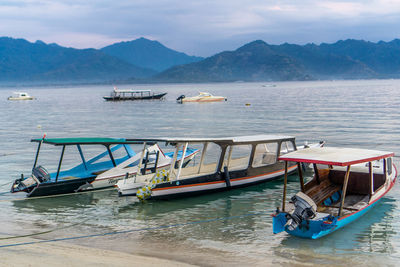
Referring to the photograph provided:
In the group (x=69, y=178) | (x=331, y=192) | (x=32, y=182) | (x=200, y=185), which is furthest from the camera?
(x=69, y=178)

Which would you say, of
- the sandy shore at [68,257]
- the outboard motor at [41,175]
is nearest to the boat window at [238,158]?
the outboard motor at [41,175]

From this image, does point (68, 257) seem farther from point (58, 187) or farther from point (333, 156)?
point (333, 156)

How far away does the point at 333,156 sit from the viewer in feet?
47.4

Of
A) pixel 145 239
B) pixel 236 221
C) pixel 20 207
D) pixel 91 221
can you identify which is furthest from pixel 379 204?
pixel 20 207

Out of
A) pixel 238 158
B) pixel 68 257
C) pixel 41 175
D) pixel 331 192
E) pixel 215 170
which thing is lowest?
pixel 68 257

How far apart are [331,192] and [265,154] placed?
17.5 feet

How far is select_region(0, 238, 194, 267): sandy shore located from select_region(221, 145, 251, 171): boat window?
26.7 feet

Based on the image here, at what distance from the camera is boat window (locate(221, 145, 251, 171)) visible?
20.2 m

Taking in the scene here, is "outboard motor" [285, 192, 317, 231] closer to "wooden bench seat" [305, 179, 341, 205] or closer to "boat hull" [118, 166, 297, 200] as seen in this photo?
"wooden bench seat" [305, 179, 341, 205]

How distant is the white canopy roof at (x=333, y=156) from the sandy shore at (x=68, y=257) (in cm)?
490

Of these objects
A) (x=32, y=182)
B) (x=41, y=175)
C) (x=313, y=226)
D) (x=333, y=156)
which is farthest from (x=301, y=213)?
(x=32, y=182)

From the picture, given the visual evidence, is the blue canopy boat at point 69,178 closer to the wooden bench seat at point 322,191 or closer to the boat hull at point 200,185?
the boat hull at point 200,185

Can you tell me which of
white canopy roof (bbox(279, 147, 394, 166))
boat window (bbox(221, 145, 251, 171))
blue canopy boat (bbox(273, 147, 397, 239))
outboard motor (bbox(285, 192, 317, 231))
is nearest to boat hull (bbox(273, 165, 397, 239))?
blue canopy boat (bbox(273, 147, 397, 239))

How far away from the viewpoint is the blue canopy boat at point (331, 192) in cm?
1357
